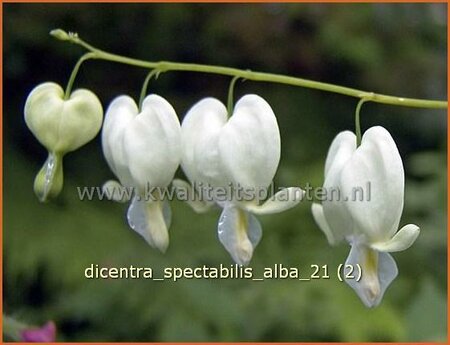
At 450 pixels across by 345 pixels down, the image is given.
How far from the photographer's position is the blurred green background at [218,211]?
2314 mm

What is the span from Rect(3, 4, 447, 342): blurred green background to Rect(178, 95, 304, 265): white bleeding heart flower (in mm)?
668

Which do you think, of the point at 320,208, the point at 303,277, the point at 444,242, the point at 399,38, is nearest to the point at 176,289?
the point at 303,277

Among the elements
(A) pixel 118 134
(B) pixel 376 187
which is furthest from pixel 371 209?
(A) pixel 118 134

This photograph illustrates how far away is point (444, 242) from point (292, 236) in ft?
1.46

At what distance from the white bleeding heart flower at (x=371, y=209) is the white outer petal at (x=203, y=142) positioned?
18 centimetres

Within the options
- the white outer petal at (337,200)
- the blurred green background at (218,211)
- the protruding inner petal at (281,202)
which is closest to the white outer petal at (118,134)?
the protruding inner petal at (281,202)

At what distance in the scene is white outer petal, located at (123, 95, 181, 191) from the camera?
139 centimetres

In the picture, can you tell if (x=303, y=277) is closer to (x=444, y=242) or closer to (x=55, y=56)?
(x=444, y=242)

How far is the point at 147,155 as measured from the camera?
4.57 feet

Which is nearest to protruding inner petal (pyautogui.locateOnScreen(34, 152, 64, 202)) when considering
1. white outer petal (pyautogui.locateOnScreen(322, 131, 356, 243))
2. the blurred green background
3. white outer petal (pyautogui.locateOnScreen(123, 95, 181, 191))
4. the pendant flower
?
the pendant flower

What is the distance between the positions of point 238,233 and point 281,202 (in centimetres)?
8

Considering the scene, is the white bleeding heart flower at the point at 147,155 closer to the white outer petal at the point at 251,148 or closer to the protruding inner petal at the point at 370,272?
the white outer petal at the point at 251,148

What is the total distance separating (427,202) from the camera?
8.37 ft

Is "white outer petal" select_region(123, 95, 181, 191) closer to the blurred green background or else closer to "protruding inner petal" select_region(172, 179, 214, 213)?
"protruding inner petal" select_region(172, 179, 214, 213)
